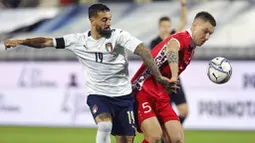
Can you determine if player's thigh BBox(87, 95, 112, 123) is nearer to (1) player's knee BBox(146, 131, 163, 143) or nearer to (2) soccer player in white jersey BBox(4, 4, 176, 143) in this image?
(2) soccer player in white jersey BBox(4, 4, 176, 143)

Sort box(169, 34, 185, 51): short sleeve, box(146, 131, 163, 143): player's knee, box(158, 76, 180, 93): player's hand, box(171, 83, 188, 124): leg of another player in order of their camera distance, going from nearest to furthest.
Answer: box(158, 76, 180, 93): player's hand, box(169, 34, 185, 51): short sleeve, box(146, 131, 163, 143): player's knee, box(171, 83, 188, 124): leg of another player

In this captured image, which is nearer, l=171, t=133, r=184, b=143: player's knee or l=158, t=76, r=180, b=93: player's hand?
l=158, t=76, r=180, b=93: player's hand

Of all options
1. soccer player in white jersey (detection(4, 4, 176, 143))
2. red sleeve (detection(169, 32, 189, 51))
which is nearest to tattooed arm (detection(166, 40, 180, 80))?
red sleeve (detection(169, 32, 189, 51))

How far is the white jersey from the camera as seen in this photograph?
9.22 m

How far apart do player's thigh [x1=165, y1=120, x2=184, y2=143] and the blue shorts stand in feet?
1.61

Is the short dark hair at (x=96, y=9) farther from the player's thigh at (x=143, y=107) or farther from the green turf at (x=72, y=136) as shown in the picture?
the green turf at (x=72, y=136)

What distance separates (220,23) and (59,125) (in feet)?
20.4

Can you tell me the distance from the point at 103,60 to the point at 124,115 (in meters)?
0.74

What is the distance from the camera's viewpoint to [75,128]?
17.3 m

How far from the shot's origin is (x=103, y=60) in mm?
9266

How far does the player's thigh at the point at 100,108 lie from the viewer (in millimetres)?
9141

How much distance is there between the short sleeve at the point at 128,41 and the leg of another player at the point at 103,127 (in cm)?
88

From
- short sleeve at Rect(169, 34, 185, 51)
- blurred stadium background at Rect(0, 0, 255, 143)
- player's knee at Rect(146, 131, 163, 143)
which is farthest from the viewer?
blurred stadium background at Rect(0, 0, 255, 143)

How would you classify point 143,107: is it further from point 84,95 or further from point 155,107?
point 84,95
